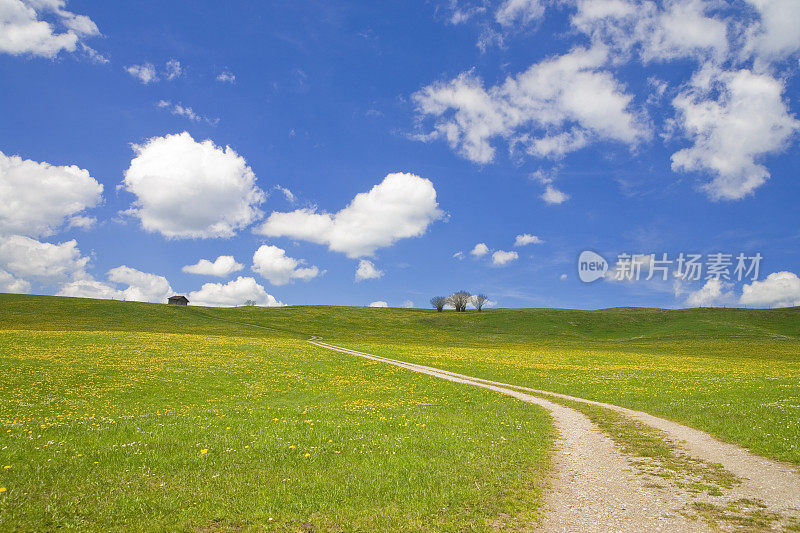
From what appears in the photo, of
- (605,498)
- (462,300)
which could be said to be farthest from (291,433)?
(462,300)

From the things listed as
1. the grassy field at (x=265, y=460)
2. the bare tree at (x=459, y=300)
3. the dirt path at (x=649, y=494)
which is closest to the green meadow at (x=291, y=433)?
the grassy field at (x=265, y=460)

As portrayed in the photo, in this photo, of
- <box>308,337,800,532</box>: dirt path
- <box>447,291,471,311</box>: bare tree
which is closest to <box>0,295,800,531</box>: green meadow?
<box>308,337,800,532</box>: dirt path

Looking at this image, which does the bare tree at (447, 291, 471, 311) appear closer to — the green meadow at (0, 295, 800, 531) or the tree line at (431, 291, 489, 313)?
the tree line at (431, 291, 489, 313)

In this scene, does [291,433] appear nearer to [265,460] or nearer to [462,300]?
[265,460]

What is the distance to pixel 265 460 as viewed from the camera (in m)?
12.9

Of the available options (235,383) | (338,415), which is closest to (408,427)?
(338,415)

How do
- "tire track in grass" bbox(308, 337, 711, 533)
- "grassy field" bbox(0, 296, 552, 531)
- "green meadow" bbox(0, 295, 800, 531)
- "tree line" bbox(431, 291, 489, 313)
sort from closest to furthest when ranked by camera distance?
1. "tire track in grass" bbox(308, 337, 711, 533)
2. "grassy field" bbox(0, 296, 552, 531)
3. "green meadow" bbox(0, 295, 800, 531)
4. "tree line" bbox(431, 291, 489, 313)

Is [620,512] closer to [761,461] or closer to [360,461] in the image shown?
[360,461]

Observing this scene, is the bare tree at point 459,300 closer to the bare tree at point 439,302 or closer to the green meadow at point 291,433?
the bare tree at point 439,302

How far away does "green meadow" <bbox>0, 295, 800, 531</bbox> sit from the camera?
952 cm

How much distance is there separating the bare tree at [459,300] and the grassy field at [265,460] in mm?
151909

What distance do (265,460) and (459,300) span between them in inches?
6754

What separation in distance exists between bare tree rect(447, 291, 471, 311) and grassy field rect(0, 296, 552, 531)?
15191 centimetres

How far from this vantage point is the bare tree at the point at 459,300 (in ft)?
595
